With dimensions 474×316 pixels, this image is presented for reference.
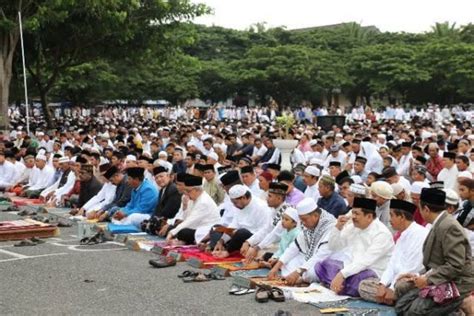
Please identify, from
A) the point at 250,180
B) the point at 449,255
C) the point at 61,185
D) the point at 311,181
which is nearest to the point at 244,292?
the point at 449,255

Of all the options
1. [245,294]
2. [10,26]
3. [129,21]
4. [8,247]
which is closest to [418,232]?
[245,294]

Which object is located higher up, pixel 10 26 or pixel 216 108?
pixel 10 26

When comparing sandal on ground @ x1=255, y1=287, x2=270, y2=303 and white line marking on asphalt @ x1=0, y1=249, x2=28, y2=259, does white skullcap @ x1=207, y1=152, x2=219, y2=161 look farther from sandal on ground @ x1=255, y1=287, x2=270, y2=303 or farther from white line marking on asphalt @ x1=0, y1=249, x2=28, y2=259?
sandal on ground @ x1=255, y1=287, x2=270, y2=303

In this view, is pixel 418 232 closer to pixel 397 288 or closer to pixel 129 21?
pixel 397 288

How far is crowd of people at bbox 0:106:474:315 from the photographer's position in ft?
19.3

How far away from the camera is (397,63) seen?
38.4m

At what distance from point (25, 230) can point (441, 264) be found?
6469 millimetres

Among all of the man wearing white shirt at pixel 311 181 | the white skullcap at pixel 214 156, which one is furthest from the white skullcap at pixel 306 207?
the white skullcap at pixel 214 156

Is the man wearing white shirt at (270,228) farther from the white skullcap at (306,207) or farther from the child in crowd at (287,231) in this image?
the white skullcap at (306,207)

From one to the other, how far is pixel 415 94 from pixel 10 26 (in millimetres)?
26571

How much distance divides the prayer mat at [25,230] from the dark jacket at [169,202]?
156cm

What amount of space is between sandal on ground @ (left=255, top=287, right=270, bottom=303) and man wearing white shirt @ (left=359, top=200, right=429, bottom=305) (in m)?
0.95

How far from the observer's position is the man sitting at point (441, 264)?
18.3 feet

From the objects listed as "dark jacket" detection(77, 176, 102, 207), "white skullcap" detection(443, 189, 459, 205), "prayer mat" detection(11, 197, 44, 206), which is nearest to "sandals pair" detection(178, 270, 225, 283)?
"white skullcap" detection(443, 189, 459, 205)
